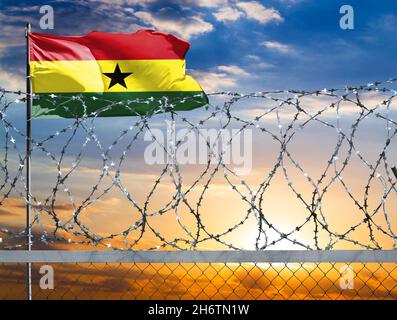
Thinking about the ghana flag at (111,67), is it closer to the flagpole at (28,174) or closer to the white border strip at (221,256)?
the flagpole at (28,174)

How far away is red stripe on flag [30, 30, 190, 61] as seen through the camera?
39.6 feet

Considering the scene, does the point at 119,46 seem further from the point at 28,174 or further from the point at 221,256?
the point at 221,256

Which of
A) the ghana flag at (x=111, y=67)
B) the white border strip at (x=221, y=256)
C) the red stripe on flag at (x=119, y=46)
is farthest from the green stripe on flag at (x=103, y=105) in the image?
the white border strip at (x=221, y=256)

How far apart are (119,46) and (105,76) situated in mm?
542

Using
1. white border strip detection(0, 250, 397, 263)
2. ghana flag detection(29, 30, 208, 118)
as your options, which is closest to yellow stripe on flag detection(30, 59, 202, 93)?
ghana flag detection(29, 30, 208, 118)

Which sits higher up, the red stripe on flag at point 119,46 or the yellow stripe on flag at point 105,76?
the red stripe on flag at point 119,46

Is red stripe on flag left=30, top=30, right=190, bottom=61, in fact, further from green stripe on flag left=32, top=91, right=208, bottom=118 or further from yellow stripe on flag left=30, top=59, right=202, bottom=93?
green stripe on flag left=32, top=91, right=208, bottom=118

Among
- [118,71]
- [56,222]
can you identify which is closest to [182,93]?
[118,71]

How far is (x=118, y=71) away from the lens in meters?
12.2

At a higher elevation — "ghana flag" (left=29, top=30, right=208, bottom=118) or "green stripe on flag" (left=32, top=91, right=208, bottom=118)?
"ghana flag" (left=29, top=30, right=208, bottom=118)

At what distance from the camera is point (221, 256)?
7477mm

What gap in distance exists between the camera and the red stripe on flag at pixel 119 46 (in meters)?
12.1

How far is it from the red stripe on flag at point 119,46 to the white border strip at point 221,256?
5177 millimetres

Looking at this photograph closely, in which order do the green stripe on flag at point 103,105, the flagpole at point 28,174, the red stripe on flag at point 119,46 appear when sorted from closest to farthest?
the flagpole at point 28,174, the green stripe on flag at point 103,105, the red stripe on flag at point 119,46
